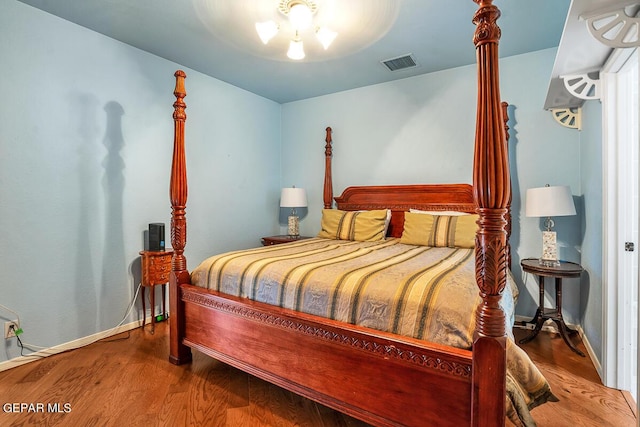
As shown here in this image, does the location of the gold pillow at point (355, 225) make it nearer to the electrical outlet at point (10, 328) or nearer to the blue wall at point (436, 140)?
the blue wall at point (436, 140)

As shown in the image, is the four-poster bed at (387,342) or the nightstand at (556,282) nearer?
the four-poster bed at (387,342)

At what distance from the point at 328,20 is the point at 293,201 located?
205cm

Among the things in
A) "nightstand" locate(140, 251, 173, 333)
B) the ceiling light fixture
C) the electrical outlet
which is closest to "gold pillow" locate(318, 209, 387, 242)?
"nightstand" locate(140, 251, 173, 333)

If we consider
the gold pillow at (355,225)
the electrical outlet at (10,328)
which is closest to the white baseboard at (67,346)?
the electrical outlet at (10,328)

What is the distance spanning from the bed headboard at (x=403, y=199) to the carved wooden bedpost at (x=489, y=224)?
2146 mm

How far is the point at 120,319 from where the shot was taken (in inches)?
111

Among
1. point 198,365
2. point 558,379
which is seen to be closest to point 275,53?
point 198,365

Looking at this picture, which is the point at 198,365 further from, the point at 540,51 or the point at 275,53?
the point at 540,51

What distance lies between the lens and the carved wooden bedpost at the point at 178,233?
222 cm

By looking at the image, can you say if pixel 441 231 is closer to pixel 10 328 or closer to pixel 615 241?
pixel 615 241

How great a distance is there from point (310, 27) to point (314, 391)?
2.54 meters

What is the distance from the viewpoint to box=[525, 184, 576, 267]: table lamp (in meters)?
2.50

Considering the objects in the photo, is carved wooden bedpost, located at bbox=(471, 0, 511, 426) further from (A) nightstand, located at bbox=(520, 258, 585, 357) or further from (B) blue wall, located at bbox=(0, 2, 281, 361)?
(B) blue wall, located at bbox=(0, 2, 281, 361)

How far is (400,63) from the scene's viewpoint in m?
3.23
